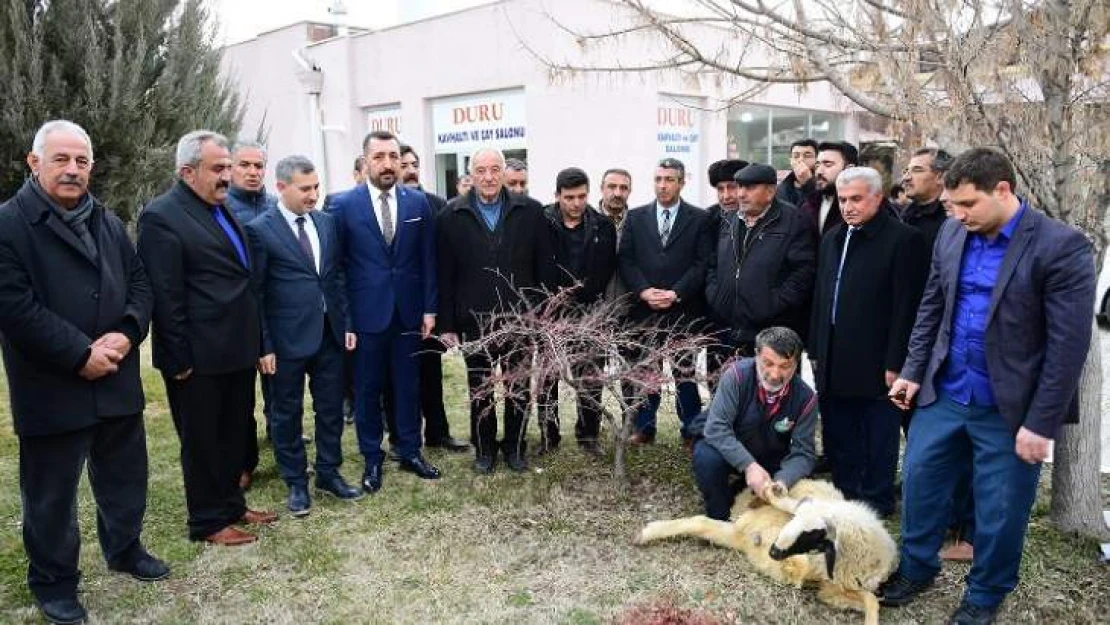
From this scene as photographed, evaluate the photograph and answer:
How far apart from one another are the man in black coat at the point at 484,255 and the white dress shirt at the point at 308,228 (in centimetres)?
75

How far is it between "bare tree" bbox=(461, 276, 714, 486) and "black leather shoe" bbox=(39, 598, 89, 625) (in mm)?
2126

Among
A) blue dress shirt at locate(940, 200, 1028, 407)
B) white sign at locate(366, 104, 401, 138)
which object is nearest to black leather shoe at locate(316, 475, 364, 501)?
blue dress shirt at locate(940, 200, 1028, 407)

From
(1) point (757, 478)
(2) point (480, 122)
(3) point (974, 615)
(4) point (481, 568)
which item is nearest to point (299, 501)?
(4) point (481, 568)

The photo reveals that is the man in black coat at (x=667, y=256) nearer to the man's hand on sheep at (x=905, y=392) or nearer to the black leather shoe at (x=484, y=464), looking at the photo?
the black leather shoe at (x=484, y=464)

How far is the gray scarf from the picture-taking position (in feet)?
10.7

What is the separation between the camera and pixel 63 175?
329cm

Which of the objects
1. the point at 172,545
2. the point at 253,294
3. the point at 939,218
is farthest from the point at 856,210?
the point at 172,545

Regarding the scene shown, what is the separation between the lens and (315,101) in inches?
590

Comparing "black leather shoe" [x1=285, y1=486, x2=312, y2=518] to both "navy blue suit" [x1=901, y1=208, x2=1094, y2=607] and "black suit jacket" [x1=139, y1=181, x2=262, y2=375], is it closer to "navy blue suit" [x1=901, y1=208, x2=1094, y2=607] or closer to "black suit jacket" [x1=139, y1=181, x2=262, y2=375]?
"black suit jacket" [x1=139, y1=181, x2=262, y2=375]

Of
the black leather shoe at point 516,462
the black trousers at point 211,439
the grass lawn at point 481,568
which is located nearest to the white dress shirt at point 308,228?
the black trousers at point 211,439

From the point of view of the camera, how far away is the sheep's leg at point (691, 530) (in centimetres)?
404

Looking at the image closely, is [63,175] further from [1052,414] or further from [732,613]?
[1052,414]

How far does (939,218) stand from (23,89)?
10263 mm

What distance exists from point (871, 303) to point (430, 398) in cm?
294
